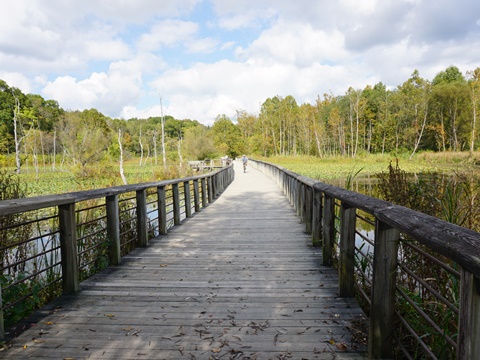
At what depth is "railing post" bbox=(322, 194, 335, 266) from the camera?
3775mm

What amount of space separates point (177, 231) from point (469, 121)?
4776 cm

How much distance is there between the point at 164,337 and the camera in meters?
2.44

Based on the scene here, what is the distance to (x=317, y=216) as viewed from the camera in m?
4.83

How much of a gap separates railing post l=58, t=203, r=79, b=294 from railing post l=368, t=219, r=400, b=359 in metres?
2.80

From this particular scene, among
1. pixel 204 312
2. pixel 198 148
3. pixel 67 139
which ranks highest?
pixel 67 139

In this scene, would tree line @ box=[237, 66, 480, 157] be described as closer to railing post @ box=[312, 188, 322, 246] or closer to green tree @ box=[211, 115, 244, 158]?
green tree @ box=[211, 115, 244, 158]

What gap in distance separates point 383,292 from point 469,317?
92 cm

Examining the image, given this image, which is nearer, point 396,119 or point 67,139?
point 67,139

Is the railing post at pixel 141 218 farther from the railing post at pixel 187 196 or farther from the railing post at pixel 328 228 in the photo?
the railing post at pixel 328 228

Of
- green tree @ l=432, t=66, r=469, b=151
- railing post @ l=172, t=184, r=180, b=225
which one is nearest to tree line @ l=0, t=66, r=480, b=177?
green tree @ l=432, t=66, r=469, b=151

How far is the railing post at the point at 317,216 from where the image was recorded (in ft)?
15.5

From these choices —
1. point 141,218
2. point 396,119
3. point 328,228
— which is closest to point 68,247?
point 141,218

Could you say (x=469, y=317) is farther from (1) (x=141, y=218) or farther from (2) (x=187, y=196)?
(2) (x=187, y=196)

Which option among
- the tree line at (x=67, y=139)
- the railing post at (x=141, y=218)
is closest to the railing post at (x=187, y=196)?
the railing post at (x=141, y=218)
